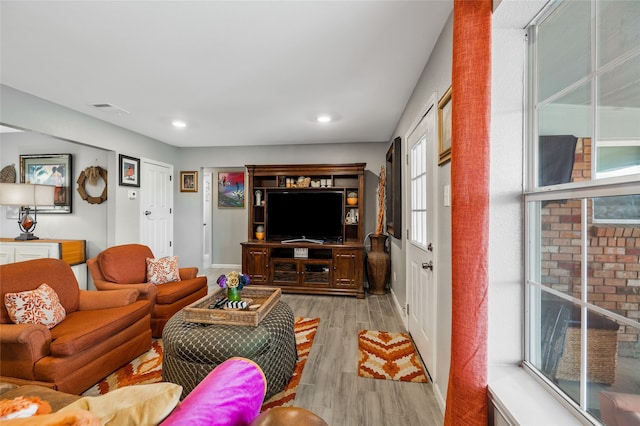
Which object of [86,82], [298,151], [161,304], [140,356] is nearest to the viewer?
[140,356]

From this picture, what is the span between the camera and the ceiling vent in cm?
304

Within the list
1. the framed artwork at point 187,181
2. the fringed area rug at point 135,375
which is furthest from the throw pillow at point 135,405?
the framed artwork at point 187,181

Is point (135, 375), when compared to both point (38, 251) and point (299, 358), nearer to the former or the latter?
point (299, 358)

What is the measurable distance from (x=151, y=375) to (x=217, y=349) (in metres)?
0.85

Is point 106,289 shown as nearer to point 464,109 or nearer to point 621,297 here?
point 464,109

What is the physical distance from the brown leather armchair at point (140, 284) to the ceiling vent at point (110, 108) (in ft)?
5.34

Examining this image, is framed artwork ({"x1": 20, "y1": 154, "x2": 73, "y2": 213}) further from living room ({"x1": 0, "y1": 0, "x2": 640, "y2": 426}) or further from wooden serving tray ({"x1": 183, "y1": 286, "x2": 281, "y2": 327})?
wooden serving tray ({"x1": 183, "y1": 286, "x2": 281, "y2": 327})

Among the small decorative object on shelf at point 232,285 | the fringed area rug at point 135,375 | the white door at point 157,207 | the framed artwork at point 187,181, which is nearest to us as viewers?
the fringed area rug at point 135,375

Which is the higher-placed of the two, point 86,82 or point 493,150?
point 86,82

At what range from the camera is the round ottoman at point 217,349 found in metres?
1.69

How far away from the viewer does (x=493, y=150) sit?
46.1 inches

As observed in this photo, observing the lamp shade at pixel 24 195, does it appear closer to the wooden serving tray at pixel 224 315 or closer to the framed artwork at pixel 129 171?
the framed artwork at pixel 129 171

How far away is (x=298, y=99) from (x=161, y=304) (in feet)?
8.41

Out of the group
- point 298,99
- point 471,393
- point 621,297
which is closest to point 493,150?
point 621,297
